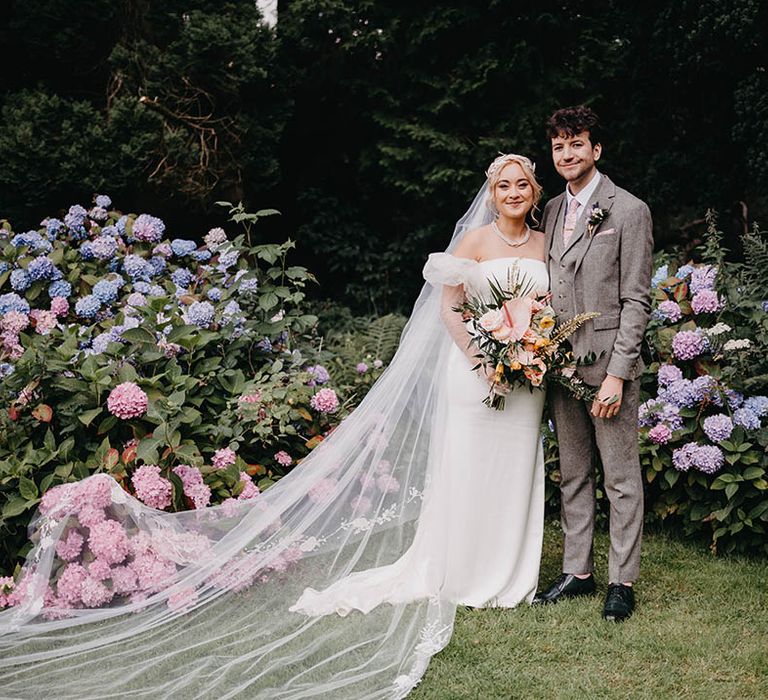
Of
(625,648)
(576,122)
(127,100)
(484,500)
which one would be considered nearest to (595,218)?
(576,122)

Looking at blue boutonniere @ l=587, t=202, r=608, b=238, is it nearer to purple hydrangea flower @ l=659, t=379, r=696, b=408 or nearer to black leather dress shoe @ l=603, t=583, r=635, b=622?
purple hydrangea flower @ l=659, t=379, r=696, b=408

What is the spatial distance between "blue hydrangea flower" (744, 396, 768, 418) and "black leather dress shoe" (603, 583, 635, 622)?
4.35ft

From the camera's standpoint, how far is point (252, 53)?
7465 millimetres

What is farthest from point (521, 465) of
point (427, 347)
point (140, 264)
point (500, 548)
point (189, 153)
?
point (189, 153)

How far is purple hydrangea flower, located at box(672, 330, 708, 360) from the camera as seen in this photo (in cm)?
479

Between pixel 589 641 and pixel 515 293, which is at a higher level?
pixel 515 293

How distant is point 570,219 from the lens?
3906 millimetres

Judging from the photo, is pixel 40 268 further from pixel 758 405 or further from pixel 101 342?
pixel 758 405

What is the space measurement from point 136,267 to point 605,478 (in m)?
3.07

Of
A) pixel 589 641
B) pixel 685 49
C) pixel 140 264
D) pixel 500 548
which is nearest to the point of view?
pixel 589 641

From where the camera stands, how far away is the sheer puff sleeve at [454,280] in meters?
3.99

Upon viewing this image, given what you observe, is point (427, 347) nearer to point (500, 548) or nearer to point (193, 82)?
point (500, 548)

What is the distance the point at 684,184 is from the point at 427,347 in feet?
17.3

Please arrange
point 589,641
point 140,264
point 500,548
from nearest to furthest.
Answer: point 589,641 < point 500,548 < point 140,264
